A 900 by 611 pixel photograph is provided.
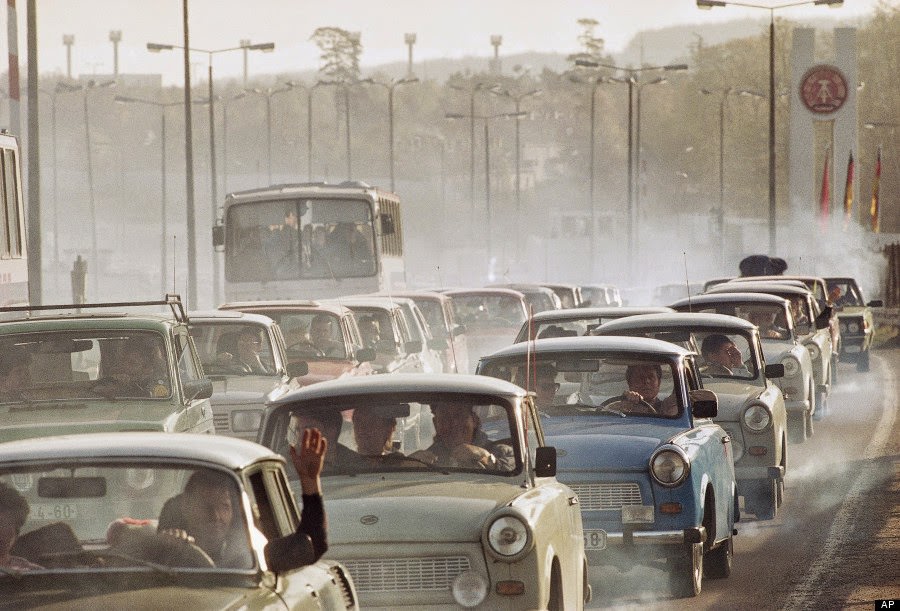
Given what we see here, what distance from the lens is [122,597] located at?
5.80m

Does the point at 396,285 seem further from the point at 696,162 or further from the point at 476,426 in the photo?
the point at 696,162

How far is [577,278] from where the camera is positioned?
11819 centimetres

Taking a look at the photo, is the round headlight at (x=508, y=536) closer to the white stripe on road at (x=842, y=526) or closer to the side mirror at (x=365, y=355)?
the white stripe on road at (x=842, y=526)

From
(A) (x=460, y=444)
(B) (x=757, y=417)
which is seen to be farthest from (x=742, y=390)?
(A) (x=460, y=444)

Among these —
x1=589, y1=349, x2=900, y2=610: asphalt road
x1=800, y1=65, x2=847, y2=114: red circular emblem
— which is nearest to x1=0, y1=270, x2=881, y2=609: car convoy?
x1=589, y1=349, x2=900, y2=610: asphalt road

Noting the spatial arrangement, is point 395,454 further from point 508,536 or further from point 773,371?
point 773,371

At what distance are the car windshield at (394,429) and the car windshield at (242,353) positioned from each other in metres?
7.96

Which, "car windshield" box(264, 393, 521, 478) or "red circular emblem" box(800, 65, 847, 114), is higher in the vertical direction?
"red circular emblem" box(800, 65, 847, 114)

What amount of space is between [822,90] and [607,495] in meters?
70.5

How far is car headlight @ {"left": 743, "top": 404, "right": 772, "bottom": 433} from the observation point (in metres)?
15.4

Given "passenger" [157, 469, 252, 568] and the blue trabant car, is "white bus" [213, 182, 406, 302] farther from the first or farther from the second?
"passenger" [157, 469, 252, 568]

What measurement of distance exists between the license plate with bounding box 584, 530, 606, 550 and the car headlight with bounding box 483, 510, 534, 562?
10.0 ft

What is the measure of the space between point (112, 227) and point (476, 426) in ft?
494

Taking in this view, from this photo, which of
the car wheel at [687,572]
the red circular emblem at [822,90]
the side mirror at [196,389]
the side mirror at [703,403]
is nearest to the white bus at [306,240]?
the side mirror at [196,389]
